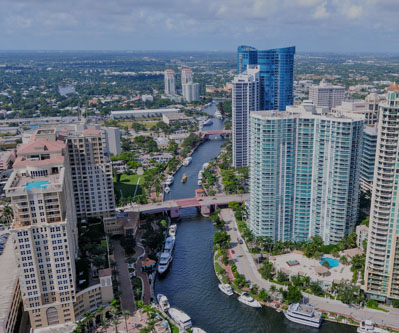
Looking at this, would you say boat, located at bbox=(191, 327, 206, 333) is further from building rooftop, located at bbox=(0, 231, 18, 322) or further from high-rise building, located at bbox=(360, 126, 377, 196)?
high-rise building, located at bbox=(360, 126, 377, 196)

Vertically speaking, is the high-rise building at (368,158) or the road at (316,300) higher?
the high-rise building at (368,158)

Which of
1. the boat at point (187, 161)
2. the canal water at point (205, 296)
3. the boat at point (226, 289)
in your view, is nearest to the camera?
the canal water at point (205, 296)

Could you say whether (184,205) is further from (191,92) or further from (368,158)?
(191,92)

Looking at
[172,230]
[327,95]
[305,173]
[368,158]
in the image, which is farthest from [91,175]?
[327,95]

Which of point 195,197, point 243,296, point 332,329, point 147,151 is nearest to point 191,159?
point 147,151

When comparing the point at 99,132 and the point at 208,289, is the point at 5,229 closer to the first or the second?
the point at 99,132

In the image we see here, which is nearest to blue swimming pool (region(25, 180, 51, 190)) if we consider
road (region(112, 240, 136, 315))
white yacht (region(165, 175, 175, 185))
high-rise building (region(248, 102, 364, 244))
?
road (region(112, 240, 136, 315))

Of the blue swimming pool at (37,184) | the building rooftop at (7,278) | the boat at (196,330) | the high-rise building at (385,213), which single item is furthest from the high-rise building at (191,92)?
the boat at (196,330)

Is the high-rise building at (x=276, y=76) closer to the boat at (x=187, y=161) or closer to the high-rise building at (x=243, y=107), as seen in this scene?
the high-rise building at (x=243, y=107)
